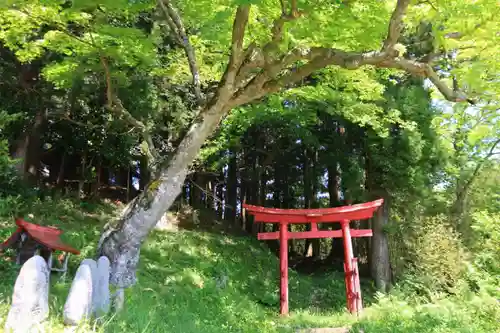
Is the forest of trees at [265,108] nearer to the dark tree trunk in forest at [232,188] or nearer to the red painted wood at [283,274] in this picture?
the dark tree trunk in forest at [232,188]

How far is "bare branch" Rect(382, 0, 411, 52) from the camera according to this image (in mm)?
5298

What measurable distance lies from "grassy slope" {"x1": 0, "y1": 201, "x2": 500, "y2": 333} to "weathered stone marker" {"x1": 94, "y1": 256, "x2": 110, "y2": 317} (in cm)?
18

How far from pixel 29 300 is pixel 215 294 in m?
5.88

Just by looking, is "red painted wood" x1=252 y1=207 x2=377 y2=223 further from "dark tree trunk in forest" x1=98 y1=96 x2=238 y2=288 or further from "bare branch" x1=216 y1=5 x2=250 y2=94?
"bare branch" x1=216 y1=5 x2=250 y2=94

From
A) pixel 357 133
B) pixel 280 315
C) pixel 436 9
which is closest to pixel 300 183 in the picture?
pixel 357 133

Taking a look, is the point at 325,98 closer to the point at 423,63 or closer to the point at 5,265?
the point at 423,63

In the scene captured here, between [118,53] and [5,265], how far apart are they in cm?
377

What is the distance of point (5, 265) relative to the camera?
6.42 m

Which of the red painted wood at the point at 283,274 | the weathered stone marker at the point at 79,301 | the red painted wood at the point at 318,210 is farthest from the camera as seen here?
the red painted wood at the point at 318,210

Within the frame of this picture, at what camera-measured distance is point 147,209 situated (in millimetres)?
6816

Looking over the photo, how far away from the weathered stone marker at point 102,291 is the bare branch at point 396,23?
4.70m

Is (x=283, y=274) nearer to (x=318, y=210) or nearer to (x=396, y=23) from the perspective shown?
(x=318, y=210)

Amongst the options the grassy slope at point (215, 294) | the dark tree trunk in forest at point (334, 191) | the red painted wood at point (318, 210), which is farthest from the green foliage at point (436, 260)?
the dark tree trunk in forest at point (334, 191)

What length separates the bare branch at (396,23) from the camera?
5.30 metres
